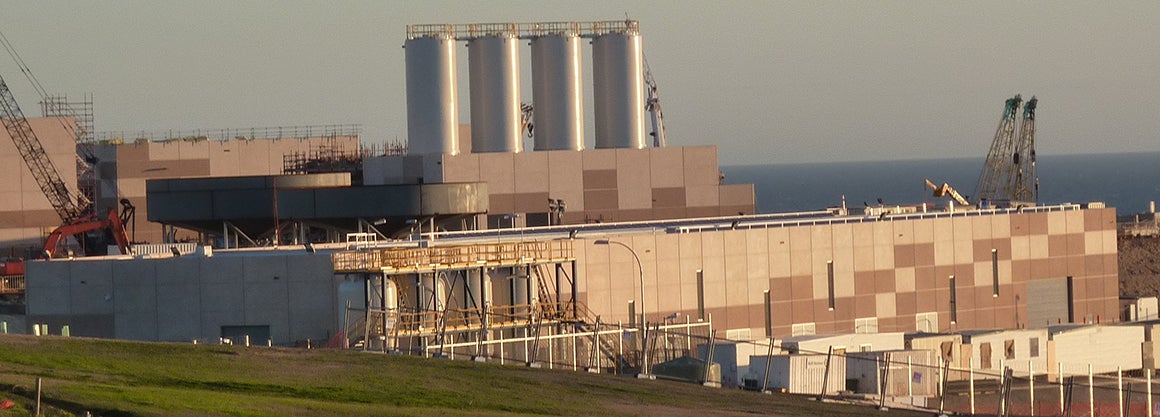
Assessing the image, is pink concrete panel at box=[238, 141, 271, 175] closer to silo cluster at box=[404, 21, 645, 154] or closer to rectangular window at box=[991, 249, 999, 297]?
silo cluster at box=[404, 21, 645, 154]

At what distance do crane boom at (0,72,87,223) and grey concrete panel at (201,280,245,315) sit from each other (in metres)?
76.7

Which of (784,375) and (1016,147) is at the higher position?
(1016,147)

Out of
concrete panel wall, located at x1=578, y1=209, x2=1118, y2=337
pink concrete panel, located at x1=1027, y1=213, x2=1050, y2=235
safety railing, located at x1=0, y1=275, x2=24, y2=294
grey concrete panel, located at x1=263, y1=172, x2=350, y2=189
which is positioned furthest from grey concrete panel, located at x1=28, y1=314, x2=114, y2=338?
pink concrete panel, located at x1=1027, y1=213, x2=1050, y2=235

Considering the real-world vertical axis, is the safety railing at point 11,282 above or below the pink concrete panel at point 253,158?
below

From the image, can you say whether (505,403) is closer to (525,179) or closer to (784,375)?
(784,375)

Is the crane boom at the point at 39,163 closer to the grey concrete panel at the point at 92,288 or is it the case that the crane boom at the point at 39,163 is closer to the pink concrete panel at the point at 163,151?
the pink concrete panel at the point at 163,151

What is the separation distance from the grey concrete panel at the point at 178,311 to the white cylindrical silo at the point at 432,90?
198 ft

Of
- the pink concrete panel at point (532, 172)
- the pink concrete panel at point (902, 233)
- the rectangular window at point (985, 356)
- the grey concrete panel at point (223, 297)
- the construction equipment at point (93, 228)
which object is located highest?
the pink concrete panel at point (532, 172)

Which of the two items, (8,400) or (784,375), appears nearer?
(8,400)

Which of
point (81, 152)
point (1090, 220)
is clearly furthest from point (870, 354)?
point (81, 152)

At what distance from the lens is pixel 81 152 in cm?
17775

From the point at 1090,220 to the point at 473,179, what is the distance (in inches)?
1745

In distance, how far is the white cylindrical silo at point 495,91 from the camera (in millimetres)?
149250

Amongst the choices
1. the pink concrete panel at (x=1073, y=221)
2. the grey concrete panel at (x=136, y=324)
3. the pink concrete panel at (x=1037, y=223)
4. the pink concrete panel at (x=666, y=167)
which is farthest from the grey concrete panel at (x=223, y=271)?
the pink concrete panel at (x=666, y=167)
